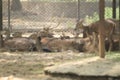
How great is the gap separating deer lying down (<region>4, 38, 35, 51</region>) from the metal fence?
141 inches

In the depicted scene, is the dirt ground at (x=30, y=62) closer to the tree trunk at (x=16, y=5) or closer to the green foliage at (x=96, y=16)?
the green foliage at (x=96, y=16)

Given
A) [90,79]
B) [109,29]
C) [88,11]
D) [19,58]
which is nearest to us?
[90,79]

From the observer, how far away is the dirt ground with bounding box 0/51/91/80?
835 cm

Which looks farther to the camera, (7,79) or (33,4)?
(33,4)

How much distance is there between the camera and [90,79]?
7.59 m

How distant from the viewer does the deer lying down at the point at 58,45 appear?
1183 cm

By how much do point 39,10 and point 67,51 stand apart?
A: 624 centimetres

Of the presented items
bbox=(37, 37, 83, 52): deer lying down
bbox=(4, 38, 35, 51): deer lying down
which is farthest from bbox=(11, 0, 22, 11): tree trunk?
bbox=(37, 37, 83, 52): deer lying down

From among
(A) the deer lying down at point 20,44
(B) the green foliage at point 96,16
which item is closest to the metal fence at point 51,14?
(B) the green foliage at point 96,16

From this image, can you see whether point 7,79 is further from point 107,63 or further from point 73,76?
point 107,63

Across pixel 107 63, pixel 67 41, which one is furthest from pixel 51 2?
pixel 107 63

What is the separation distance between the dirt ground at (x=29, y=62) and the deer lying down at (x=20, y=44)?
45cm

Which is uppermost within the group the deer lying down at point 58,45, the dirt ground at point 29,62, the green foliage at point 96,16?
the green foliage at point 96,16

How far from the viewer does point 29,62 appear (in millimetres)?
9914
